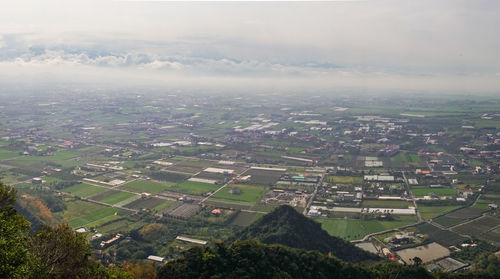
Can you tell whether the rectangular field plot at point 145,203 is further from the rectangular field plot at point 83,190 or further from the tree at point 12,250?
the tree at point 12,250

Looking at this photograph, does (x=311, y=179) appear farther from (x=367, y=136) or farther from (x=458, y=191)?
(x=367, y=136)

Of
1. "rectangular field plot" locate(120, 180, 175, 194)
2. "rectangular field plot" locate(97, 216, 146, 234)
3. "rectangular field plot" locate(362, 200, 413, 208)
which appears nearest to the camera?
"rectangular field plot" locate(97, 216, 146, 234)

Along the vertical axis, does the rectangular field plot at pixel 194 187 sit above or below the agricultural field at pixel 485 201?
below

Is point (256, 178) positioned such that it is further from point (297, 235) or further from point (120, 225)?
point (297, 235)

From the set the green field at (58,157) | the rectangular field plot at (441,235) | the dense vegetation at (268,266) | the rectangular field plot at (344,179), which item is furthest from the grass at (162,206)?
the green field at (58,157)

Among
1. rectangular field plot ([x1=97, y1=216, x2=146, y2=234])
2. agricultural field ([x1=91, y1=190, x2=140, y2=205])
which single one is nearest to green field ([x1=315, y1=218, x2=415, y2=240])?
rectangular field plot ([x1=97, y1=216, x2=146, y2=234])

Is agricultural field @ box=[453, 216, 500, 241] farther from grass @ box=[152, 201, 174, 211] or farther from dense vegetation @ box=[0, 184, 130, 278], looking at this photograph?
dense vegetation @ box=[0, 184, 130, 278]

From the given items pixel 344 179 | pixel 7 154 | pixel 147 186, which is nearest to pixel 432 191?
pixel 344 179
